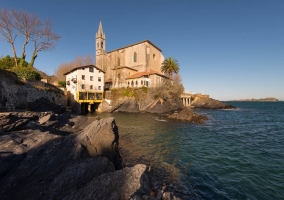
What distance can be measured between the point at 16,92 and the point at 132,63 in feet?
152

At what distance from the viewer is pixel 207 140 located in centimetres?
1628

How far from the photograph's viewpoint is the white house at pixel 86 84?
3932cm

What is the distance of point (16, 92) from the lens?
22.6 metres

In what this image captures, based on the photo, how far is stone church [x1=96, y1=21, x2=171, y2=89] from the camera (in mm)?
51469

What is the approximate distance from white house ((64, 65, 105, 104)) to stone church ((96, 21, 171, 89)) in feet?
25.9

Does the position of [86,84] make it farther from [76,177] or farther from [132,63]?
[76,177]

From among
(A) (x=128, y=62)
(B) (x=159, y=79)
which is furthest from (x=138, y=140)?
(A) (x=128, y=62)

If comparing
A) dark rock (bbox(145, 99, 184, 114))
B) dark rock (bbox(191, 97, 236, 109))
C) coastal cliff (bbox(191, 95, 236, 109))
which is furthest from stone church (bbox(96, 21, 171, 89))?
dark rock (bbox(191, 97, 236, 109))

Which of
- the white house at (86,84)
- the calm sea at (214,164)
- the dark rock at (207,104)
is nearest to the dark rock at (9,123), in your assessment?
the calm sea at (214,164)

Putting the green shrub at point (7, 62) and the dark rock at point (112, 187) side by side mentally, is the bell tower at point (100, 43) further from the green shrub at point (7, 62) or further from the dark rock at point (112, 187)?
the dark rock at point (112, 187)

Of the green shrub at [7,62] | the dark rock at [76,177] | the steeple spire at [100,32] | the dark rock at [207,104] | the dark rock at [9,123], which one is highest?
the steeple spire at [100,32]

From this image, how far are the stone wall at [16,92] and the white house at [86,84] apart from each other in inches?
393

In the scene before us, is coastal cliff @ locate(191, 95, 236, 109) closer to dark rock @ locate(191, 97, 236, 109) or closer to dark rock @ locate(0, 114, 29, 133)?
dark rock @ locate(191, 97, 236, 109)

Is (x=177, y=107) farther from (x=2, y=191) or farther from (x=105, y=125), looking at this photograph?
(x=2, y=191)
